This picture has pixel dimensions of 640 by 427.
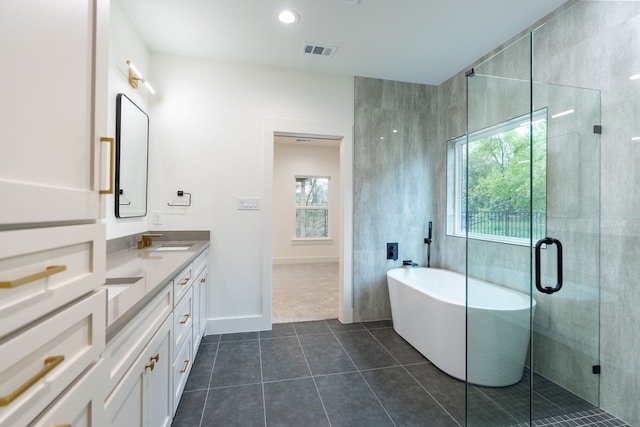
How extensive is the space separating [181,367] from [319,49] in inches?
112

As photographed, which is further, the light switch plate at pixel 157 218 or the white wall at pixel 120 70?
the light switch plate at pixel 157 218

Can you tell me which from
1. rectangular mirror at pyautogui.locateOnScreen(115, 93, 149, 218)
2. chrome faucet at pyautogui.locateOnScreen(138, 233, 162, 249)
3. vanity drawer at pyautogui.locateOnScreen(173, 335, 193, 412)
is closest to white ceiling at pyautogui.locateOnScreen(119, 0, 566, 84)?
rectangular mirror at pyautogui.locateOnScreen(115, 93, 149, 218)

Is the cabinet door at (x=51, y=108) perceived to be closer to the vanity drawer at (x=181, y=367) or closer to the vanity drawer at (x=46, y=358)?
the vanity drawer at (x=46, y=358)

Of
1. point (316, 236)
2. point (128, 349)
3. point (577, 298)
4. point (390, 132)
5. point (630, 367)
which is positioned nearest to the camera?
point (128, 349)

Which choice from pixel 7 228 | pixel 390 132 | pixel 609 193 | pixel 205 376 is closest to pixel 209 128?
pixel 390 132

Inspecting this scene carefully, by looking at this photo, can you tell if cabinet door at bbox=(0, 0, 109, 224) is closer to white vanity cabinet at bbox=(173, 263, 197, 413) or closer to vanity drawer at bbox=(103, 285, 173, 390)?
vanity drawer at bbox=(103, 285, 173, 390)

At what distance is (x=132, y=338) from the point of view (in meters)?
1.05

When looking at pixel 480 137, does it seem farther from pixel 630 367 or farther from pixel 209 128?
pixel 209 128

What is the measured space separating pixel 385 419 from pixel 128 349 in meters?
1.50

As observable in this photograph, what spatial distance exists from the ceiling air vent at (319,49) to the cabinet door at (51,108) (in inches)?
85.1

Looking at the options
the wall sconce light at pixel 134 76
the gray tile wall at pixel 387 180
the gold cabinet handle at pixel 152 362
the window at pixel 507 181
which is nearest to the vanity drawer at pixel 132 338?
the gold cabinet handle at pixel 152 362

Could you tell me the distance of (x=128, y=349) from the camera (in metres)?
1.02

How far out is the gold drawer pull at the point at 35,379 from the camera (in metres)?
0.46

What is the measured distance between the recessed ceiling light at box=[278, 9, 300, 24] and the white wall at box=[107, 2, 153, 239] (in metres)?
1.20
